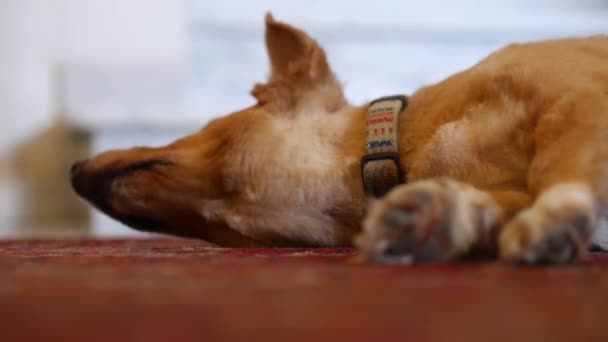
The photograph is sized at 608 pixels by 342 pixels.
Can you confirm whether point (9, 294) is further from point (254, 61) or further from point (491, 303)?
point (254, 61)

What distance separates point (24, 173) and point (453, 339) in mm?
3063

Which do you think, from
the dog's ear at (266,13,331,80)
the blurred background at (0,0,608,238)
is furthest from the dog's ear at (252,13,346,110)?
the blurred background at (0,0,608,238)

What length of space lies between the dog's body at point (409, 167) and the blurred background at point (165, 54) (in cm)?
159

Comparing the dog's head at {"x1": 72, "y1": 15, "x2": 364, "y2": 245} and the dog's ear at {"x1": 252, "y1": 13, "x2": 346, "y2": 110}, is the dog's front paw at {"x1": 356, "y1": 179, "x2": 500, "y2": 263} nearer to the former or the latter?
the dog's head at {"x1": 72, "y1": 15, "x2": 364, "y2": 245}

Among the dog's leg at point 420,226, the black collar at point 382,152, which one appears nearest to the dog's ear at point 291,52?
the black collar at point 382,152

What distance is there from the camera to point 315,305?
24.0 inches

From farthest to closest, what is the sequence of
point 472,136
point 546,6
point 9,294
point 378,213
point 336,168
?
1. point 546,6
2. point 336,168
3. point 472,136
4. point 378,213
5. point 9,294

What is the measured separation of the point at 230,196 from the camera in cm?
151

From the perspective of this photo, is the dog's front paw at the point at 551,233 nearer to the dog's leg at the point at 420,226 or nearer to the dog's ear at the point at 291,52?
the dog's leg at the point at 420,226

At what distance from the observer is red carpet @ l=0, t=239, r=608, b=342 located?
0.53 meters

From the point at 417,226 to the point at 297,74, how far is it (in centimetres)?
84

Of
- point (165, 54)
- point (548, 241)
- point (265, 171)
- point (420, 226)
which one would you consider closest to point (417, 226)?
point (420, 226)

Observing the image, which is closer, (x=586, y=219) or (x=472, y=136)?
(x=586, y=219)

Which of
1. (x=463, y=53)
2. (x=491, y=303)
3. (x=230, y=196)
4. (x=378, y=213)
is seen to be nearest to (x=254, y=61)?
(x=463, y=53)
